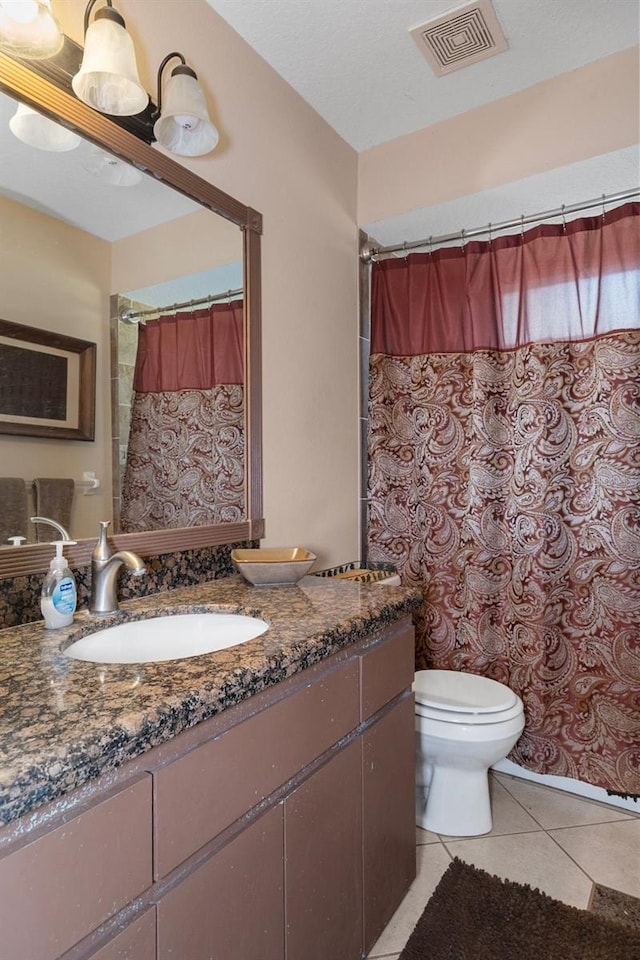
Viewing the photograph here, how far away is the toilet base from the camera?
5.84 ft

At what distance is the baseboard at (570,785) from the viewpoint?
1923 mm

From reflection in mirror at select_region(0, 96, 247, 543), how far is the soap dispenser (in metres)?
0.11

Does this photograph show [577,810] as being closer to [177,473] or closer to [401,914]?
[401,914]

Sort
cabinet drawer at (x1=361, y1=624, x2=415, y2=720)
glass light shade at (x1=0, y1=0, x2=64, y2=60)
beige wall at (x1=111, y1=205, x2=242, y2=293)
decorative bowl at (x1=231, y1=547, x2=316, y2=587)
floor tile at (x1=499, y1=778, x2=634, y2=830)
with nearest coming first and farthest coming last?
glass light shade at (x1=0, y1=0, x2=64, y2=60) < cabinet drawer at (x1=361, y1=624, x2=415, y2=720) < beige wall at (x1=111, y1=205, x2=242, y2=293) < decorative bowl at (x1=231, y1=547, x2=316, y2=587) < floor tile at (x1=499, y1=778, x2=634, y2=830)

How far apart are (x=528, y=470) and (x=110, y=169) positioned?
1.64 metres

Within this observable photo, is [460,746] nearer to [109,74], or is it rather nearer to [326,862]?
[326,862]

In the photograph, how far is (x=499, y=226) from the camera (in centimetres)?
209

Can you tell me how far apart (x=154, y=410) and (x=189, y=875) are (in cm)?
102

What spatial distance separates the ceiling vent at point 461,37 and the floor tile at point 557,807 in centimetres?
259

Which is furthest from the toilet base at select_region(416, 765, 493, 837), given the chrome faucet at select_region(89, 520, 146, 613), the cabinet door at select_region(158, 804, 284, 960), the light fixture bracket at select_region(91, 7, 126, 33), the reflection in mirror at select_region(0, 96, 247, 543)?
the light fixture bracket at select_region(91, 7, 126, 33)

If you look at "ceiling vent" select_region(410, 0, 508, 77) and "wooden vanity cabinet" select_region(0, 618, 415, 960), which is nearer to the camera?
"wooden vanity cabinet" select_region(0, 618, 415, 960)


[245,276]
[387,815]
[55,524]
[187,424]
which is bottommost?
[387,815]

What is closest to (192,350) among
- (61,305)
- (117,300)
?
(117,300)

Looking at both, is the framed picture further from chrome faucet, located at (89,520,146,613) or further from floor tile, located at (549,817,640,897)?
floor tile, located at (549,817,640,897)
